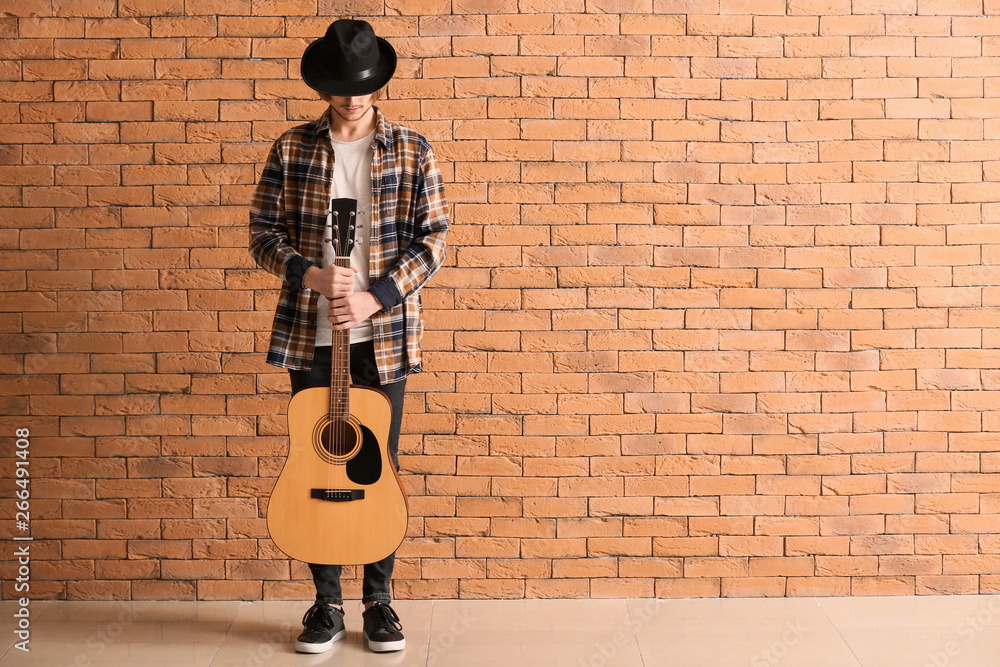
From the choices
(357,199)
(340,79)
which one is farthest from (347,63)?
(357,199)

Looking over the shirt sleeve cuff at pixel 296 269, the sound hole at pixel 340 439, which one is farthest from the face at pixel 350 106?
the sound hole at pixel 340 439

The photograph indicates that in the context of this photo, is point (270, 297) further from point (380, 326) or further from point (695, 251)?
point (695, 251)

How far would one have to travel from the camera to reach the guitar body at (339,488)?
2.54 metres

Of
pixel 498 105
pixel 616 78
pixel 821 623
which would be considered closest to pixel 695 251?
pixel 616 78

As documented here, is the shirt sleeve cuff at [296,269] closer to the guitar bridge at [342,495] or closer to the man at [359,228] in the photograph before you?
the man at [359,228]

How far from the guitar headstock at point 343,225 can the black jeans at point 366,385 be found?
31 cm

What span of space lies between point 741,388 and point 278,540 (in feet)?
5.68

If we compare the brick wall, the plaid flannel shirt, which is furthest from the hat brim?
the brick wall

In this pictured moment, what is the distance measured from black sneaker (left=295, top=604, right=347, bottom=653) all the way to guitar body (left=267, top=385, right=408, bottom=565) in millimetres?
267

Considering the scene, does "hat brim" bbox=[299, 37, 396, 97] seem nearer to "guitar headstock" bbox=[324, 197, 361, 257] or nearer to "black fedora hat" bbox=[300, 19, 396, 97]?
"black fedora hat" bbox=[300, 19, 396, 97]

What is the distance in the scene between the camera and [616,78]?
10.1ft

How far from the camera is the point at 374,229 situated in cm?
259

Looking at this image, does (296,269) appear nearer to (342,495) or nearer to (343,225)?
(343,225)

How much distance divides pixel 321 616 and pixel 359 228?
1.25 meters
